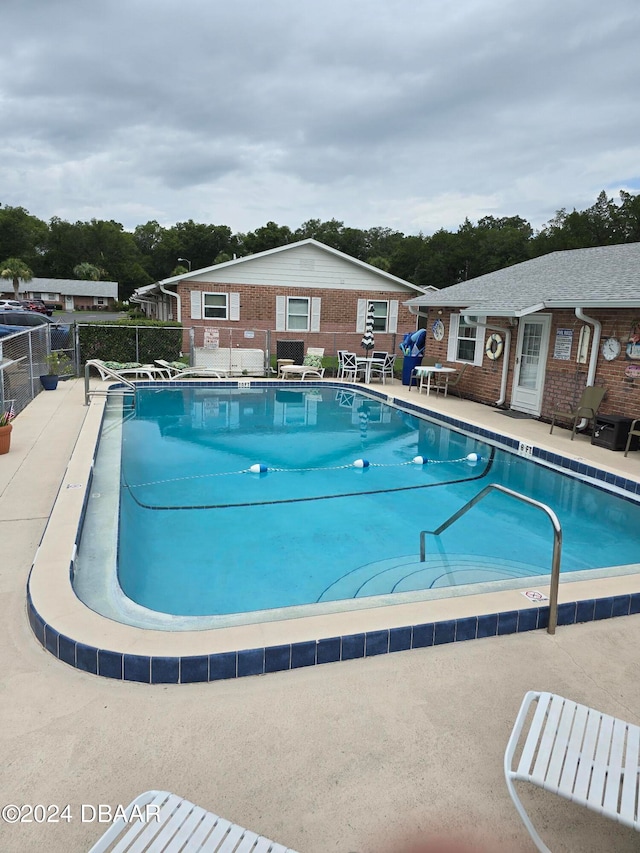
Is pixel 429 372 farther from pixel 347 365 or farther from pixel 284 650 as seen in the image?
pixel 284 650

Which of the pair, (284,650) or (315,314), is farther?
(315,314)

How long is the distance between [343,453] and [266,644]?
6483mm

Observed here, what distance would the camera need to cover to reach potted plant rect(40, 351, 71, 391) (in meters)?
12.4

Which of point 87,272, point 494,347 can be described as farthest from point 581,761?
point 87,272

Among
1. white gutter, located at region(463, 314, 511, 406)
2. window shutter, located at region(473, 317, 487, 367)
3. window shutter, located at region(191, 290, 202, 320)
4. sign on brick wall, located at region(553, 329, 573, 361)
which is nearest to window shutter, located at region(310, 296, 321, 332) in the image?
window shutter, located at region(191, 290, 202, 320)

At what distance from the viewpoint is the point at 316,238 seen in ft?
177

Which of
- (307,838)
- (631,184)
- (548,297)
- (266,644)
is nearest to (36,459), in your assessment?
(266,644)

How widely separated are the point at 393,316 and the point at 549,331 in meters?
10.4

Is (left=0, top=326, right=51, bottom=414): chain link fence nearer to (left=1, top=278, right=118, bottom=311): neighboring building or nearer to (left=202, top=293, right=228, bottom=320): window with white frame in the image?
(left=202, top=293, right=228, bottom=320): window with white frame

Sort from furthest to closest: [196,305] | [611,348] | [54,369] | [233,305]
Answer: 1. [233,305]
2. [196,305]
3. [54,369]
4. [611,348]

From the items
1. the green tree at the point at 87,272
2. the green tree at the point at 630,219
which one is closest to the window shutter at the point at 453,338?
the green tree at the point at 630,219

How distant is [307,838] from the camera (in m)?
2.05

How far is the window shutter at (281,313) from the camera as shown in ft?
A: 64.1

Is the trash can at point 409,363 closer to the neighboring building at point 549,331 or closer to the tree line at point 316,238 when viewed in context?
the neighboring building at point 549,331
